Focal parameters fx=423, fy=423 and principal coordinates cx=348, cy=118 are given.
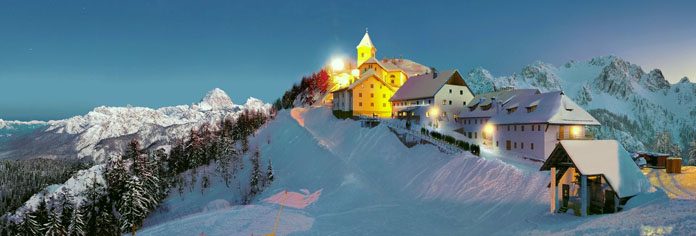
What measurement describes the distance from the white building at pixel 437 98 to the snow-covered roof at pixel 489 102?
3007 mm

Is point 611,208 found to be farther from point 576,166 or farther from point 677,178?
point 677,178

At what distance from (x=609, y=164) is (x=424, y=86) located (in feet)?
172

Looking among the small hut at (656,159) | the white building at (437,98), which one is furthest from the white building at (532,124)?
the white building at (437,98)

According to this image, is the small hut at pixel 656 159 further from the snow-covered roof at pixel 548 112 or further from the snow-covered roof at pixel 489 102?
the snow-covered roof at pixel 489 102

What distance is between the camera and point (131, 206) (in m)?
49.9

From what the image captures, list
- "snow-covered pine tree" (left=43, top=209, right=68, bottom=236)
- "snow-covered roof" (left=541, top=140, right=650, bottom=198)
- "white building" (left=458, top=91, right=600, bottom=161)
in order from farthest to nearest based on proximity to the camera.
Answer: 1. "snow-covered pine tree" (left=43, top=209, right=68, bottom=236)
2. "white building" (left=458, top=91, right=600, bottom=161)
3. "snow-covered roof" (left=541, top=140, right=650, bottom=198)

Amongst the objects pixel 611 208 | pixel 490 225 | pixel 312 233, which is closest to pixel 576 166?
pixel 611 208

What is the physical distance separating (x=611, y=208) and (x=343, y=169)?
33.0m

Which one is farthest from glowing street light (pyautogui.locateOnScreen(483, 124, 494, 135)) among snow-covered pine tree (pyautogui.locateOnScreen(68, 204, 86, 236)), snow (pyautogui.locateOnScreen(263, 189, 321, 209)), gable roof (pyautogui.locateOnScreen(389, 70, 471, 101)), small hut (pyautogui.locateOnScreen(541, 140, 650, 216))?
snow-covered pine tree (pyautogui.locateOnScreen(68, 204, 86, 236))

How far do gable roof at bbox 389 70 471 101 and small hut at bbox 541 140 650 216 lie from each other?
44.5 metres

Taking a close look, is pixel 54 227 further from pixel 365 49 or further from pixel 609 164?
pixel 365 49

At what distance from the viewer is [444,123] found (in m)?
67.8

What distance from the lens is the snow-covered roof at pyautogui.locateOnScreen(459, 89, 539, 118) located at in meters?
60.0

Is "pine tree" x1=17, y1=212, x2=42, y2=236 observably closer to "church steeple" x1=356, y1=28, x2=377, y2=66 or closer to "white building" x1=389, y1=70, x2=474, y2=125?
"white building" x1=389, y1=70, x2=474, y2=125
